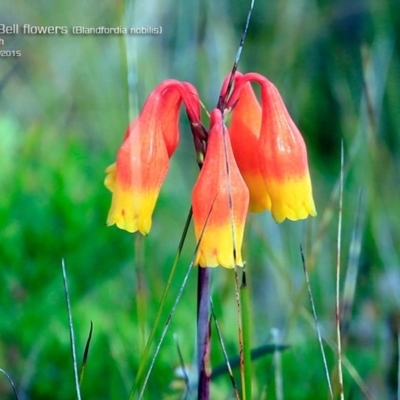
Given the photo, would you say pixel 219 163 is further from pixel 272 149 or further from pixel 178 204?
pixel 178 204

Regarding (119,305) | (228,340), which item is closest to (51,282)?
(119,305)

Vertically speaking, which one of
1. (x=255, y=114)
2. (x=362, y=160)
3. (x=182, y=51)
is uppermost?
(x=182, y=51)

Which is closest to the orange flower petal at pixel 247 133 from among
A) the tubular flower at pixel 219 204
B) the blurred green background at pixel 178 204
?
the tubular flower at pixel 219 204

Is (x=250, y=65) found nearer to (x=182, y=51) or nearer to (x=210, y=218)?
(x=182, y=51)

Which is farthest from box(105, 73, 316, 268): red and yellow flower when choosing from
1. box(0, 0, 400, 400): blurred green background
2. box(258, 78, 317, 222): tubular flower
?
box(0, 0, 400, 400): blurred green background

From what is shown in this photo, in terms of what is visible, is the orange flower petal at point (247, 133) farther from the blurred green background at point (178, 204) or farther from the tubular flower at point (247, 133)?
the blurred green background at point (178, 204)

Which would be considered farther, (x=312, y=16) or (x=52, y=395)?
(x=312, y=16)

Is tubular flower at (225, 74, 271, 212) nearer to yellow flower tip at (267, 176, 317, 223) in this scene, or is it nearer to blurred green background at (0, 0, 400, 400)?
yellow flower tip at (267, 176, 317, 223)
